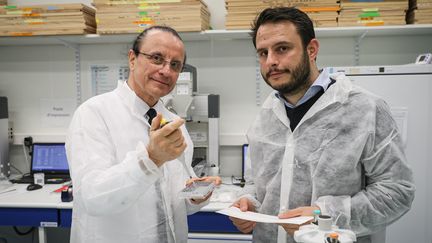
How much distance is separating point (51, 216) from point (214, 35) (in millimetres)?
1741

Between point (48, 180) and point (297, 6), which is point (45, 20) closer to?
point (48, 180)

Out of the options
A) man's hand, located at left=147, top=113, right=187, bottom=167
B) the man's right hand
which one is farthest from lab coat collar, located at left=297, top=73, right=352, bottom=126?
man's hand, located at left=147, top=113, right=187, bottom=167

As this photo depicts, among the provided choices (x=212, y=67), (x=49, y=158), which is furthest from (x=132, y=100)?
(x=49, y=158)

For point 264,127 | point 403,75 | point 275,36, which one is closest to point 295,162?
point 264,127

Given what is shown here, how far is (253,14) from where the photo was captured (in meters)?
2.38

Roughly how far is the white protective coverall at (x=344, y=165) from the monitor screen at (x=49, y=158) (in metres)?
2.04

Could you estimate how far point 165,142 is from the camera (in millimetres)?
1004

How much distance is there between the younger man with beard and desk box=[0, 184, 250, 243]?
749 millimetres

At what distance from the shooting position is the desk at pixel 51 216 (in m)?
A: 2.07

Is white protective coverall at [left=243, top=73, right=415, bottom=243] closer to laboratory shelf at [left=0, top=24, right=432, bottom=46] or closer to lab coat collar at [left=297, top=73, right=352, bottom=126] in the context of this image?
lab coat collar at [left=297, top=73, right=352, bottom=126]

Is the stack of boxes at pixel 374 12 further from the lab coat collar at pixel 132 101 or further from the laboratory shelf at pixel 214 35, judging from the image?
the lab coat collar at pixel 132 101

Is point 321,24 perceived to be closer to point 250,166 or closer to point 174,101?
point 174,101

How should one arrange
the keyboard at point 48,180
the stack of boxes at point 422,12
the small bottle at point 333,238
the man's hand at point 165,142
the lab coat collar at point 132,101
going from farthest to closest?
the keyboard at point 48,180 < the stack of boxes at point 422,12 < the lab coat collar at point 132,101 < the man's hand at point 165,142 < the small bottle at point 333,238

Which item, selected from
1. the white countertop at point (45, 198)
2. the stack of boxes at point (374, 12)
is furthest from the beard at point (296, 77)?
the stack of boxes at point (374, 12)
